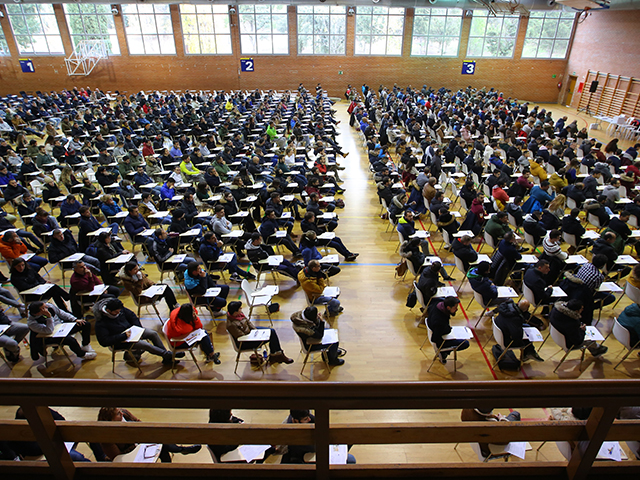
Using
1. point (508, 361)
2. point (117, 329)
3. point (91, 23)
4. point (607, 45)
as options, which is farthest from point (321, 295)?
point (91, 23)

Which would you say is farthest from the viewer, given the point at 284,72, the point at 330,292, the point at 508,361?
the point at 284,72

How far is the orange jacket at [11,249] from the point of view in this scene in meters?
7.41

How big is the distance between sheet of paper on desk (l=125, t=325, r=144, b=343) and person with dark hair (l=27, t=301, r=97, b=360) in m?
0.86

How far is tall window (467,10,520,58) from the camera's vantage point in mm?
27359

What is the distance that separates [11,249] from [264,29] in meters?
25.8

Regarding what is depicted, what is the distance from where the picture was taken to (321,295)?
7.04 m

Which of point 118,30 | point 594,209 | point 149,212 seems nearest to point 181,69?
point 118,30

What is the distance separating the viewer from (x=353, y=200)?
1232 cm

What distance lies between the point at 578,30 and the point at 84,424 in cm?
3447

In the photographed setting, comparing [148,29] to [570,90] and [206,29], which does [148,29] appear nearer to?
[206,29]

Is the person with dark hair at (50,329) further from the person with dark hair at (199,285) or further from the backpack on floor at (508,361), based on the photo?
the backpack on floor at (508,361)

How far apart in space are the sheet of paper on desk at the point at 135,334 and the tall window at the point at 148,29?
28.6m

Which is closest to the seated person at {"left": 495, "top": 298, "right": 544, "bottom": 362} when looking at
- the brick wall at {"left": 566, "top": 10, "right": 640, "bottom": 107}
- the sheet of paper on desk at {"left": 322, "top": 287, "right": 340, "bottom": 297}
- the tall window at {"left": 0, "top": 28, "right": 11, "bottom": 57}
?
the sheet of paper on desk at {"left": 322, "top": 287, "right": 340, "bottom": 297}

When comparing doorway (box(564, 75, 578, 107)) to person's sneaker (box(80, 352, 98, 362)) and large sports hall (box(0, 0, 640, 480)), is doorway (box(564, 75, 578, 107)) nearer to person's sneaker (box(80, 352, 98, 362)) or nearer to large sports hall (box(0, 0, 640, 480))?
large sports hall (box(0, 0, 640, 480))
